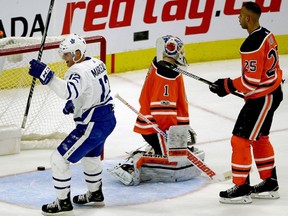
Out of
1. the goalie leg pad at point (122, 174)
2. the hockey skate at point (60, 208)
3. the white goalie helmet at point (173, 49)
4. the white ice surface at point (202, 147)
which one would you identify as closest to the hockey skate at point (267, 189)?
the white ice surface at point (202, 147)

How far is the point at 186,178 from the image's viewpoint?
6.20 metres

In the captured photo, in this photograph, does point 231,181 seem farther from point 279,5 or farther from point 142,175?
point 279,5

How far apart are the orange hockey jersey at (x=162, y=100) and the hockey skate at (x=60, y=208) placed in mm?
902

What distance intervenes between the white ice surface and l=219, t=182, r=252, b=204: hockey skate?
4 cm

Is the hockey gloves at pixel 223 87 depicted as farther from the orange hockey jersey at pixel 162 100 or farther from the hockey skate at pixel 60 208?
the hockey skate at pixel 60 208

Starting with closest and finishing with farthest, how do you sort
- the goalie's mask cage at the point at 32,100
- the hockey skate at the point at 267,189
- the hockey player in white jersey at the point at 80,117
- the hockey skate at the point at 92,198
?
the hockey player in white jersey at the point at 80,117 < the hockey skate at the point at 92,198 < the hockey skate at the point at 267,189 < the goalie's mask cage at the point at 32,100

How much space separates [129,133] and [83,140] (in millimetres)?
2160

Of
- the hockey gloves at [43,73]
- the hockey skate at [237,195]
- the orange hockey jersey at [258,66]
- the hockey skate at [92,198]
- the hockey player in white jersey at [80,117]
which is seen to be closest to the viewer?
the hockey gloves at [43,73]

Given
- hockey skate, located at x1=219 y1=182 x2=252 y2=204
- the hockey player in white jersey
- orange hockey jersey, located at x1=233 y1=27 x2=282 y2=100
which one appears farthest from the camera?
hockey skate, located at x1=219 y1=182 x2=252 y2=204

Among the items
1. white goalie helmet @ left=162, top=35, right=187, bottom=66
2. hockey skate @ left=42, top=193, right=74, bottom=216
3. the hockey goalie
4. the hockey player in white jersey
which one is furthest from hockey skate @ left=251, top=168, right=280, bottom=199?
hockey skate @ left=42, top=193, right=74, bottom=216

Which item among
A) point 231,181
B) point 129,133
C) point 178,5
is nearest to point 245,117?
point 231,181

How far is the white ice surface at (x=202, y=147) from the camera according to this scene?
5625mm

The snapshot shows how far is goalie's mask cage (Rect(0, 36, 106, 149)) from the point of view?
7.02 metres

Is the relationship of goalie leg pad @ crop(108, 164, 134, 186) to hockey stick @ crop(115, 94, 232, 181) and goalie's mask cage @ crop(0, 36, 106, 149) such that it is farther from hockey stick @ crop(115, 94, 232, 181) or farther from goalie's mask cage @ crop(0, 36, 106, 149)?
goalie's mask cage @ crop(0, 36, 106, 149)
